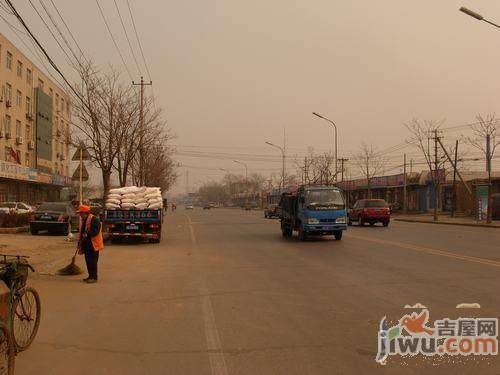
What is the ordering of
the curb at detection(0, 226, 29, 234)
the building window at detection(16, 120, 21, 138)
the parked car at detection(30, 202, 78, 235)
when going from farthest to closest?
the building window at detection(16, 120, 21, 138)
the curb at detection(0, 226, 29, 234)
the parked car at detection(30, 202, 78, 235)

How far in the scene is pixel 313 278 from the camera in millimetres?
11398

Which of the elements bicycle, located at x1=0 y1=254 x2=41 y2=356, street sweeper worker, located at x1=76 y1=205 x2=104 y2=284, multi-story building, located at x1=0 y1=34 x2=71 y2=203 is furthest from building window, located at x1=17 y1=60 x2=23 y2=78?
bicycle, located at x1=0 y1=254 x2=41 y2=356

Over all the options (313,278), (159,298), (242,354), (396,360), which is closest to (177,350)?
(242,354)

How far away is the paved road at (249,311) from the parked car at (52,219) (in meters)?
10.0

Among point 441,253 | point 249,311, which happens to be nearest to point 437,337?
point 249,311

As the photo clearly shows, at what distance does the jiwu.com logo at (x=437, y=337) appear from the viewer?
5.83 metres

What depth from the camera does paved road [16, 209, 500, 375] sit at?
5430 mm

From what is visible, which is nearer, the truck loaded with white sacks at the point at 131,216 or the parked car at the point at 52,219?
the truck loaded with white sacks at the point at 131,216

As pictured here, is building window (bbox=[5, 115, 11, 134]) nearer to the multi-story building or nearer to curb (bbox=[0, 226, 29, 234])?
→ the multi-story building

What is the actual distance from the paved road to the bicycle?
0.22 meters

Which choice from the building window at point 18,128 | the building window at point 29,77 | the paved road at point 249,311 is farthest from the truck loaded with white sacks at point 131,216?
the building window at point 29,77

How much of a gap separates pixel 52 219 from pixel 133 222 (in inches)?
200

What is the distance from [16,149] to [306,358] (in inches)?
1978

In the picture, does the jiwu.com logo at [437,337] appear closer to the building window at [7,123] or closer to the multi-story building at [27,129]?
the multi-story building at [27,129]
